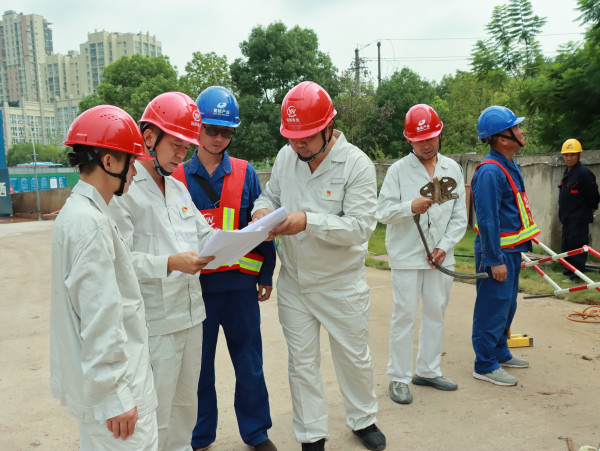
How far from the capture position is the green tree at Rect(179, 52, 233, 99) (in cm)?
2684

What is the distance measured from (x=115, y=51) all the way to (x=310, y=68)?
92.0 m

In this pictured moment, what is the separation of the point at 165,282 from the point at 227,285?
60 centimetres

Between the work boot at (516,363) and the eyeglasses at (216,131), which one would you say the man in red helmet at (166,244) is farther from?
the work boot at (516,363)

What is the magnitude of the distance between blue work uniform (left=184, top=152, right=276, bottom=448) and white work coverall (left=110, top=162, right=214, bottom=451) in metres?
0.34

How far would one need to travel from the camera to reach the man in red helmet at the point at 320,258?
3.25 m

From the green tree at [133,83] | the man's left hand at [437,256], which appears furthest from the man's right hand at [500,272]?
the green tree at [133,83]

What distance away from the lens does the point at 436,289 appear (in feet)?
14.3

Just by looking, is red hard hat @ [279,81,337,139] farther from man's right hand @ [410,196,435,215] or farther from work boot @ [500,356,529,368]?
work boot @ [500,356,529,368]

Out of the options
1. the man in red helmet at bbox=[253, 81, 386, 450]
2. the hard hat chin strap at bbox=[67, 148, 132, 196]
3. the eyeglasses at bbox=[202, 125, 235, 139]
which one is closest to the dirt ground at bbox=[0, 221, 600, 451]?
the man in red helmet at bbox=[253, 81, 386, 450]

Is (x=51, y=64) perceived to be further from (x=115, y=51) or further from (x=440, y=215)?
(x=440, y=215)

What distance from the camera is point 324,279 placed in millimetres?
3348

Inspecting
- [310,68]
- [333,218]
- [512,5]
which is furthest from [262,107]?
[333,218]

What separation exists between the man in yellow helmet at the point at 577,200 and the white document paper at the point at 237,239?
7063 millimetres

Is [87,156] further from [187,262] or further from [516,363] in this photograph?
[516,363]
